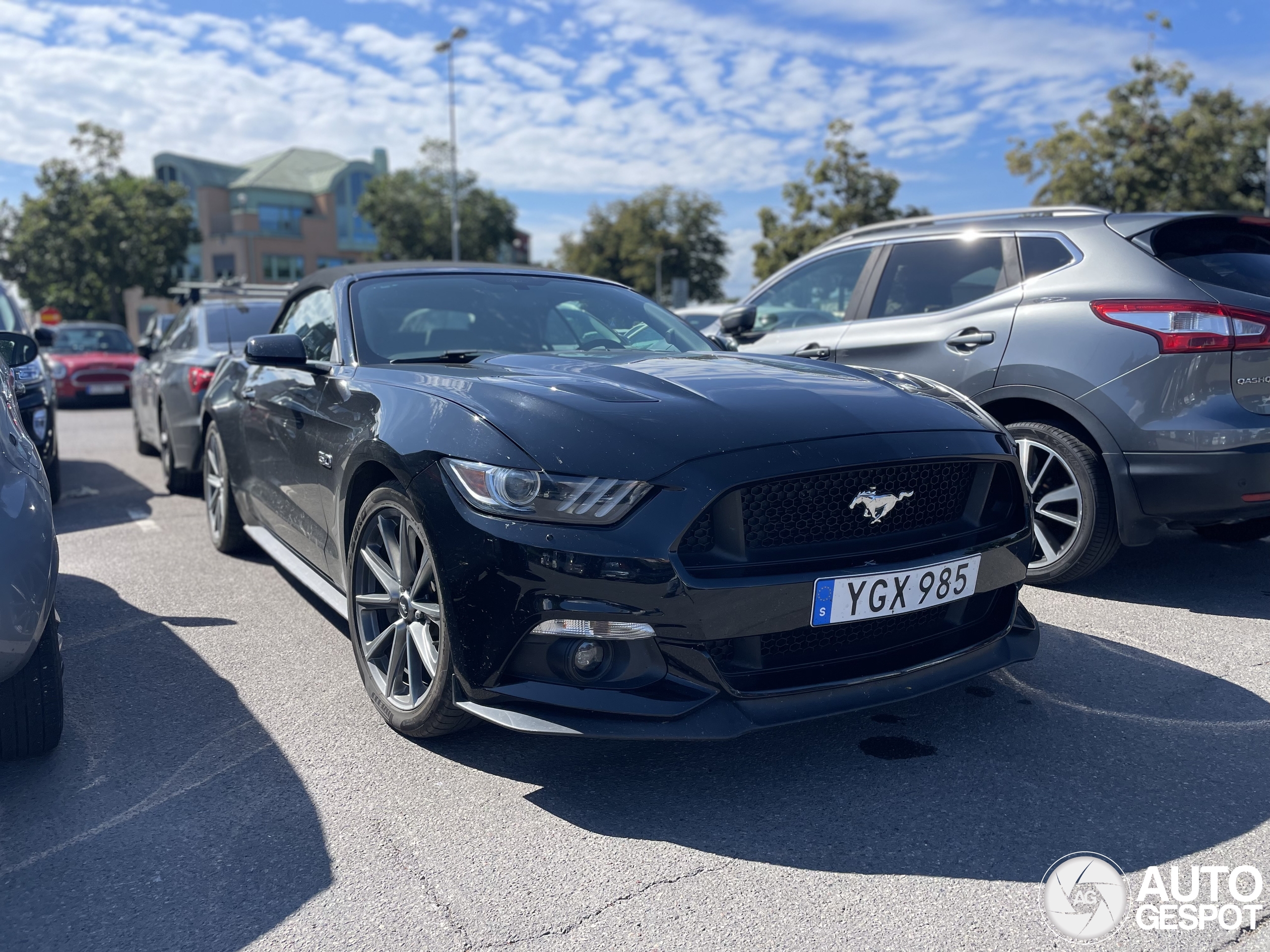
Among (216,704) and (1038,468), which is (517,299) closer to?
(216,704)

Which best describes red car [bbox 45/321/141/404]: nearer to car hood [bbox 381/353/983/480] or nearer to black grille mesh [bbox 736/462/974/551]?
car hood [bbox 381/353/983/480]

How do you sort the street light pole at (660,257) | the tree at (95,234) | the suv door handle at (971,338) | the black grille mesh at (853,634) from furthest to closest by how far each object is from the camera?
1. the street light pole at (660,257)
2. the tree at (95,234)
3. the suv door handle at (971,338)
4. the black grille mesh at (853,634)

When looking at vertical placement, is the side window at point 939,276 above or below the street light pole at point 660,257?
below

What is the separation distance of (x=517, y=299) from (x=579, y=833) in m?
2.36

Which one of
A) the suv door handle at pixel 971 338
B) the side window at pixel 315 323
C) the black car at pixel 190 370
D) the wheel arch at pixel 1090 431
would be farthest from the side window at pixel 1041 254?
the black car at pixel 190 370

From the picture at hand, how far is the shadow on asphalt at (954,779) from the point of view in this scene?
2.47 metres

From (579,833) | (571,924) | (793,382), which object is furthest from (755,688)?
(793,382)

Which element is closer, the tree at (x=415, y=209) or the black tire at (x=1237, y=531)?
the black tire at (x=1237, y=531)

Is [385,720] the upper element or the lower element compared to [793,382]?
lower

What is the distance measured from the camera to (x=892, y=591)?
2.72 m

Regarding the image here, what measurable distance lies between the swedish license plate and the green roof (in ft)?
255

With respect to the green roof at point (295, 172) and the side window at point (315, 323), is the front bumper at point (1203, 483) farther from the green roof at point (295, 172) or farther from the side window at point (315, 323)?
the green roof at point (295, 172)

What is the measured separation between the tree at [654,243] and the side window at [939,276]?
72830mm

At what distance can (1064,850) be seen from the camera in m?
2.43
